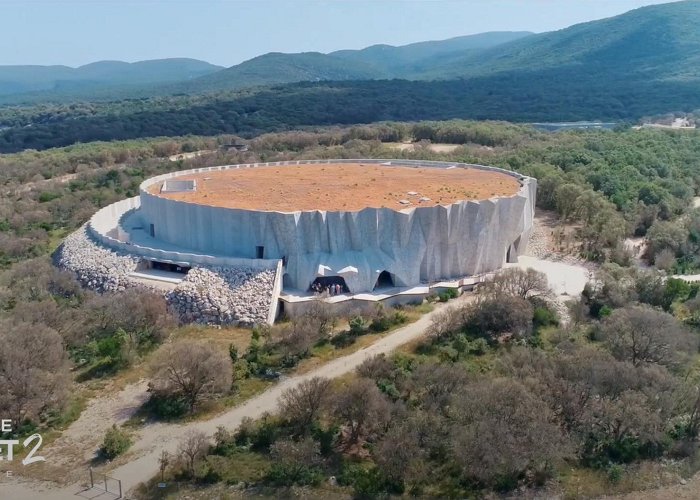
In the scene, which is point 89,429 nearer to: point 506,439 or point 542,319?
point 506,439

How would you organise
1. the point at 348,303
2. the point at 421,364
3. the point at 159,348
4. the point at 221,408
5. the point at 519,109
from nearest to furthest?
the point at 221,408, the point at 421,364, the point at 159,348, the point at 348,303, the point at 519,109

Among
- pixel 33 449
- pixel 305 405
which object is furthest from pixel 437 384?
pixel 33 449

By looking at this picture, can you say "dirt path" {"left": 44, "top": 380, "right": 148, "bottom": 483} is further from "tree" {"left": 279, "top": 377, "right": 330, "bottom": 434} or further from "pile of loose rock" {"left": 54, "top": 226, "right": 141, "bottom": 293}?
"pile of loose rock" {"left": 54, "top": 226, "right": 141, "bottom": 293}

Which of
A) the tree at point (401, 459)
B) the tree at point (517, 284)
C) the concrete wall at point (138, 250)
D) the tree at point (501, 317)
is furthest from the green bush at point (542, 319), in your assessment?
the concrete wall at point (138, 250)

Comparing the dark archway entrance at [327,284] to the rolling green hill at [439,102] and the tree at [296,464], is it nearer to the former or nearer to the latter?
the tree at [296,464]

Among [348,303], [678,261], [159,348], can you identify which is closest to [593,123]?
[678,261]

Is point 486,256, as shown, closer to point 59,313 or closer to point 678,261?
point 678,261
